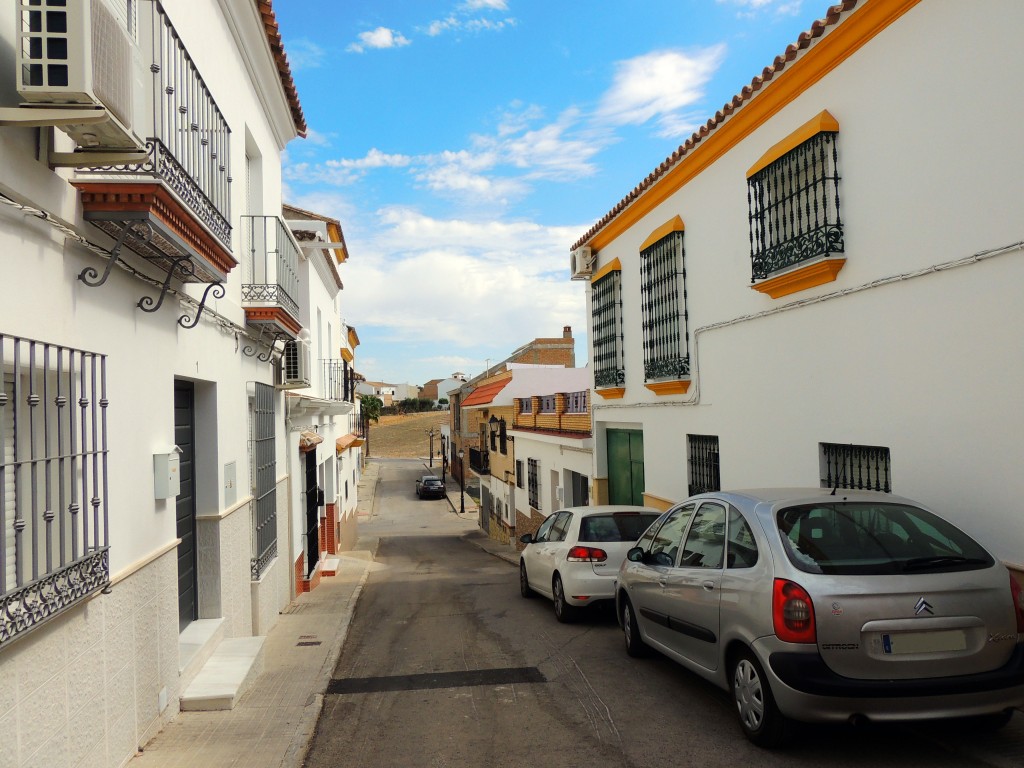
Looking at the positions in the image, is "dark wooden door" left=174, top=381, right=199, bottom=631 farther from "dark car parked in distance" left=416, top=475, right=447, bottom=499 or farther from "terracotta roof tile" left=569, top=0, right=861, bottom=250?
"dark car parked in distance" left=416, top=475, right=447, bottom=499

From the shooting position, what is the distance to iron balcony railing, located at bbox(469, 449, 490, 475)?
31384 mm

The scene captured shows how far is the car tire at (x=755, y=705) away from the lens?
4.62 metres

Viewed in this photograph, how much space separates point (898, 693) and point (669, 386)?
7239 mm

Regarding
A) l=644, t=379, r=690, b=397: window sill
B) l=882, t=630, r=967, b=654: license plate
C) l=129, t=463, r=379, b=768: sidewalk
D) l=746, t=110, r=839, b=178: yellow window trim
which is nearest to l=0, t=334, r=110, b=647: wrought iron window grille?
l=129, t=463, r=379, b=768: sidewalk

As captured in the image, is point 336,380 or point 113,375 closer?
point 113,375

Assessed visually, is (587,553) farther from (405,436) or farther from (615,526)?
(405,436)

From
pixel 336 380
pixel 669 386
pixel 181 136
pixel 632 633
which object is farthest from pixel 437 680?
pixel 336 380

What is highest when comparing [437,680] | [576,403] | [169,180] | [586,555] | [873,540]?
[169,180]

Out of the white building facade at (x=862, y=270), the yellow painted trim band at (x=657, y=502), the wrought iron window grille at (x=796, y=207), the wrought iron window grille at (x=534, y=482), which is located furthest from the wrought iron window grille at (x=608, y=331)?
the wrought iron window grille at (x=534, y=482)

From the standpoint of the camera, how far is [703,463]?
10.6 metres

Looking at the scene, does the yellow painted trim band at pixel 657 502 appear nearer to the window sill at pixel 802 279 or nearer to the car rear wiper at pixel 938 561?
the window sill at pixel 802 279

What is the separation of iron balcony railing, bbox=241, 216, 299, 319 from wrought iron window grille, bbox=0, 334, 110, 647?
4.41m

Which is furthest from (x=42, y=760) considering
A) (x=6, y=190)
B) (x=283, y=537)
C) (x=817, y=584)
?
(x=283, y=537)

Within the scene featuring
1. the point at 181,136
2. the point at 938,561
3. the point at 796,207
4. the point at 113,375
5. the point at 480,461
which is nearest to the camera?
the point at 938,561
